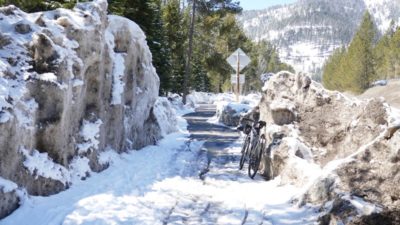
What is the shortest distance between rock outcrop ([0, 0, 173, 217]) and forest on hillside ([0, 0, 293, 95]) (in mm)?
4576

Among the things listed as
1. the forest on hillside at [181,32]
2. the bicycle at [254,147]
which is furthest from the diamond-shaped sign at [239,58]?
the bicycle at [254,147]

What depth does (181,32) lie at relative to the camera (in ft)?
131

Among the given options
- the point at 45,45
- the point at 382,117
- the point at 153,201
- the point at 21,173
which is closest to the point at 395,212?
the point at 382,117

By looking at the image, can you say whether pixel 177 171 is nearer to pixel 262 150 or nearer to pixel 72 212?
pixel 262 150

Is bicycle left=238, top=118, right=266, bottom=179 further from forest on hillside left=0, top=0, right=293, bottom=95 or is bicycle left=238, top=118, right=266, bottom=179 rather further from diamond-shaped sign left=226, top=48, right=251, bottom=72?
diamond-shaped sign left=226, top=48, right=251, bottom=72

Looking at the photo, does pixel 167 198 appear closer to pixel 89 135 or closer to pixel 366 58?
pixel 89 135

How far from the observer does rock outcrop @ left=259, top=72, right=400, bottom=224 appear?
20.1 feet

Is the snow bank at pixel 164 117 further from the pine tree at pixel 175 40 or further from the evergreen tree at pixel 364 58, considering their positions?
the evergreen tree at pixel 364 58

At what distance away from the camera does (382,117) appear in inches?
276

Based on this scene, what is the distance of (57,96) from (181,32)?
33007mm

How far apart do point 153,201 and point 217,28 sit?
39.3m

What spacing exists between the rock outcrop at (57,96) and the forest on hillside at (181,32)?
15.0 feet

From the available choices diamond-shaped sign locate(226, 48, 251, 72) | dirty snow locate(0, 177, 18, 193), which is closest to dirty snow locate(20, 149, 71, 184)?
dirty snow locate(0, 177, 18, 193)

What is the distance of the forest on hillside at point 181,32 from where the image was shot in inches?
896
